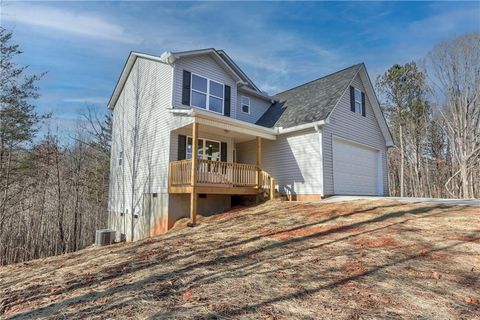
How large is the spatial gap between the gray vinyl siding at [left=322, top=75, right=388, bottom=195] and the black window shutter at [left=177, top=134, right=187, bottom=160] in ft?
19.7

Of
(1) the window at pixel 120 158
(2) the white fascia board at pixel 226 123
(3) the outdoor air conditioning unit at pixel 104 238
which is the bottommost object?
(3) the outdoor air conditioning unit at pixel 104 238

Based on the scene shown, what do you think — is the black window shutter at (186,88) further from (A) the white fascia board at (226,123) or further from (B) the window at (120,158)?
(B) the window at (120,158)

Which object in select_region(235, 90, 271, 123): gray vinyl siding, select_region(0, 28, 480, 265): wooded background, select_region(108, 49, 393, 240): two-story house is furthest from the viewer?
select_region(235, 90, 271, 123): gray vinyl siding

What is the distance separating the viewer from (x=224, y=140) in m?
13.5

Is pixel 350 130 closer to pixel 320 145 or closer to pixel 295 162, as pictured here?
pixel 320 145

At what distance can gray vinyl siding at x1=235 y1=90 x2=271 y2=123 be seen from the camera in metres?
15.2

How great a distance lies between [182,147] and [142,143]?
Answer: 2.88 meters

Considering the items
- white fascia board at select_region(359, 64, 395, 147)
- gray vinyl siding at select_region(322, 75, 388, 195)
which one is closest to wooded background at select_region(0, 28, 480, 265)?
white fascia board at select_region(359, 64, 395, 147)

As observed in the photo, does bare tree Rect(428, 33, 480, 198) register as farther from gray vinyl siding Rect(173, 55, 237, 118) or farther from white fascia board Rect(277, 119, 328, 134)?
gray vinyl siding Rect(173, 55, 237, 118)

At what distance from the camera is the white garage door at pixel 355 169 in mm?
12773

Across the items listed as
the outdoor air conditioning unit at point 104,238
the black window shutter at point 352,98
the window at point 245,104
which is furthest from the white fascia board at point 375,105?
the outdoor air conditioning unit at point 104,238

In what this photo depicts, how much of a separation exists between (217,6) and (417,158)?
20.3m

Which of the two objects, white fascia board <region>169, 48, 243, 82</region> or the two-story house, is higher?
white fascia board <region>169, 48, 243, 82</region>

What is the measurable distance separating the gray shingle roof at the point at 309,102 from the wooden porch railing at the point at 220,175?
2.98 m
